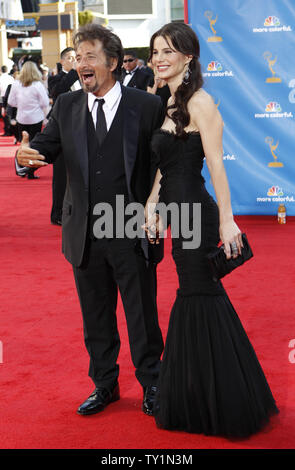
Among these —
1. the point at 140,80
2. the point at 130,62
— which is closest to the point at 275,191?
the point at 140,80

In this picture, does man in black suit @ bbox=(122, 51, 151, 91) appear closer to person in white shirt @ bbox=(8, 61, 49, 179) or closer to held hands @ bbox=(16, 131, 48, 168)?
person in white shirt @ bbox=(8, 61, 49, 179)

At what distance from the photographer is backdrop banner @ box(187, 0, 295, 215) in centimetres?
803

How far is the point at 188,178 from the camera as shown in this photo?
344 centimetres

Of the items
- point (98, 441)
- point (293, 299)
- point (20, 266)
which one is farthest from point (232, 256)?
point (20, 266)

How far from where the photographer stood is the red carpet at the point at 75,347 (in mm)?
3479

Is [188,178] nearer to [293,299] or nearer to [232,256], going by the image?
[232,256]

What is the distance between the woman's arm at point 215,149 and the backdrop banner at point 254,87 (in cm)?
475

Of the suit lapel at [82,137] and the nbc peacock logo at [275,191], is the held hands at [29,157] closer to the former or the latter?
the suit lapel at [82,137]

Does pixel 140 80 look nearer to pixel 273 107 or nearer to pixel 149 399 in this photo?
pixel 273 107

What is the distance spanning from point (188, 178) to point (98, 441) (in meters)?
1.24

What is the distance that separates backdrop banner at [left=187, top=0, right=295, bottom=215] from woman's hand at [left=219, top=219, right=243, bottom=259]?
15.8 feet

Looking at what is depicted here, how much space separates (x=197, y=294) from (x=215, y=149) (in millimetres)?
662

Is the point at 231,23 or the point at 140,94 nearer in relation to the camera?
the point at 140,94

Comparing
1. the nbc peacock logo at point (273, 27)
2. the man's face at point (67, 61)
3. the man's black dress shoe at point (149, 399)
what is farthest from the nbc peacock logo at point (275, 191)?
the man's black dress shoe at point (149, 399)
